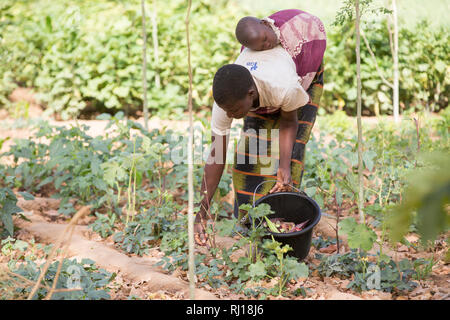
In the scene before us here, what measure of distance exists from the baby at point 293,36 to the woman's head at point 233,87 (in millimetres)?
343

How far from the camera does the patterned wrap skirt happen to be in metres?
2.68

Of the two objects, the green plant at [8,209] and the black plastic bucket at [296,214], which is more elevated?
the black plastic bucket at [296,214]

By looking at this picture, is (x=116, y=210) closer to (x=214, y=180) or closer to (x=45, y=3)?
(x=214, y=180)

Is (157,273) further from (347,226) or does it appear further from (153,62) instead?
(153,62)

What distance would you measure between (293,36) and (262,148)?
65 cm

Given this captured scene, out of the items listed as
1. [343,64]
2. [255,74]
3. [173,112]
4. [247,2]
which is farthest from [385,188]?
[247,2]

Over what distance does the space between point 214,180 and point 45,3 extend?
235 inches

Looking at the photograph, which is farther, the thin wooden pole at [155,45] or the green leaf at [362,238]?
the thin wooden pole at [155,45]

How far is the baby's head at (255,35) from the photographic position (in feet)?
7.77

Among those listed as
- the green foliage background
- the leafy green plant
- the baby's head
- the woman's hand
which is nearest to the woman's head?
the baby's head

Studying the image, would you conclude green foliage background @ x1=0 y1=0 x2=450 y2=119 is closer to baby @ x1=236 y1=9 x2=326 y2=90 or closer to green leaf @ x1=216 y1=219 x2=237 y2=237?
baby @ x1=236 y1=9 x2=326 y2=90

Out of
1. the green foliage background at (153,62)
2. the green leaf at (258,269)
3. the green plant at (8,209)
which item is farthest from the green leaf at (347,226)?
the green foliage background at (153,62)

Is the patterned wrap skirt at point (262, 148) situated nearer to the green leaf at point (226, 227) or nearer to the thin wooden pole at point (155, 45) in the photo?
the green leaf at point (226, 227)

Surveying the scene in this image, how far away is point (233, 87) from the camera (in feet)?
6.75
